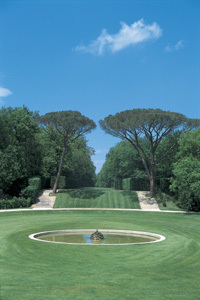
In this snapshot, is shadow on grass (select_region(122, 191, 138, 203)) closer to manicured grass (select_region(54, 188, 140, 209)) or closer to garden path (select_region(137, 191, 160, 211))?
manicured grass (select_region(54, 188, 140, 209))

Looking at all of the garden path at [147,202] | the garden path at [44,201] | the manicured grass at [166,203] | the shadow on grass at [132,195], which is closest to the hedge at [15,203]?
the garden path at [44,201]

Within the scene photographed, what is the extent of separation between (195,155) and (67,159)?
1067 inches

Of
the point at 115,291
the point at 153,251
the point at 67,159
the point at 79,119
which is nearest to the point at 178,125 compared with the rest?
the point at 79,119

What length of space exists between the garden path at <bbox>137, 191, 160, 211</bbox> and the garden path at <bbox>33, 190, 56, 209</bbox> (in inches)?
482

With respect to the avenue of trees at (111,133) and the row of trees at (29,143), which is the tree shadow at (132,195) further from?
the row of trees at (29,143)

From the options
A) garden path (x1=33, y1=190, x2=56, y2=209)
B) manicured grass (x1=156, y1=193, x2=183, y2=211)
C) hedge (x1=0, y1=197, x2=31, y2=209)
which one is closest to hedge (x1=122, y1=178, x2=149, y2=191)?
manicured grass (x1=156, y1=193, x2=183, y2=211)

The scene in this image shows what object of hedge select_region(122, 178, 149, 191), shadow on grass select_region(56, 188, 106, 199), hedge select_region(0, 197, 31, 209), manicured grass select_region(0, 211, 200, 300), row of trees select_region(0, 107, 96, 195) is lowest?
manicured grass select_region(0, 211, 200, 300)

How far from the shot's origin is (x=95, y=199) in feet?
149

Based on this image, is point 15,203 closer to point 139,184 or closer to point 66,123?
point 66,123

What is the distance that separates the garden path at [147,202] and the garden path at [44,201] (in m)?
12.2

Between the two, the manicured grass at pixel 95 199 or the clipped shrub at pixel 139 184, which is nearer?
the manicured grass at pixel 95 199

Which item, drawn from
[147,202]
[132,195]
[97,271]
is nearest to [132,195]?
[132,195]

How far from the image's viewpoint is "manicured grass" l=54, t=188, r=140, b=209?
→ 4259 centimetres

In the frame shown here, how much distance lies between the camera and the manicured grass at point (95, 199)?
42594 mm
